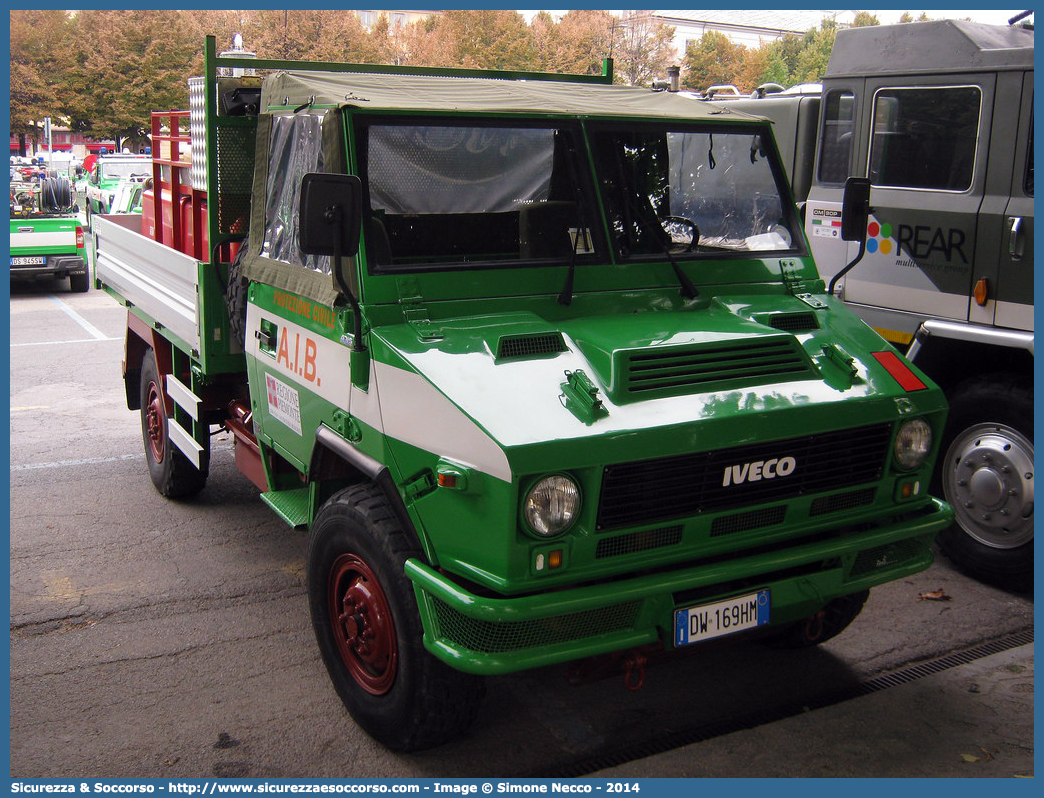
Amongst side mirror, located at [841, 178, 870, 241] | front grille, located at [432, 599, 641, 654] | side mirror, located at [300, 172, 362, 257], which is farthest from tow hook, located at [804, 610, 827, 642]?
side mirror, located at [300, 172, 362, 257]

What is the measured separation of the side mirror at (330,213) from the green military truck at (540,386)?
1 cm

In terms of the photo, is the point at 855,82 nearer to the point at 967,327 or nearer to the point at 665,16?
the point at 967,327

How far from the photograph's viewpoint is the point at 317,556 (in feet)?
13.8

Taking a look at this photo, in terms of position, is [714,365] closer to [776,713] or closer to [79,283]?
[776,713]

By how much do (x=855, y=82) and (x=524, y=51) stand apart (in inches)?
1260

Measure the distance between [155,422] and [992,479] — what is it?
206 inches

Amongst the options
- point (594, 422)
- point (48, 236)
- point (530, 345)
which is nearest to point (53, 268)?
point (48, 236)

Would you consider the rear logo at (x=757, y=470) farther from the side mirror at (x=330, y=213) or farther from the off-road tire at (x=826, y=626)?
the side mirror at (x=330, y=213)

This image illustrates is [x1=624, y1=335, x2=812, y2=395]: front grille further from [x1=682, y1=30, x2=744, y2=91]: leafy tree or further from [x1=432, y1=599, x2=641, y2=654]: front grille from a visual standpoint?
[x1=682, y1=30, x2=744, y2=91]: leafy tree

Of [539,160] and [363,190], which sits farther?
[539,160]

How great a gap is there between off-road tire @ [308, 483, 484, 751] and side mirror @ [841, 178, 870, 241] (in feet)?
8.29

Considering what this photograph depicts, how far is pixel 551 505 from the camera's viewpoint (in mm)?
3346

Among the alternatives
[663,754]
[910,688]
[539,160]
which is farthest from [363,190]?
[910,688]

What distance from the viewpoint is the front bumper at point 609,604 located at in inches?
132
